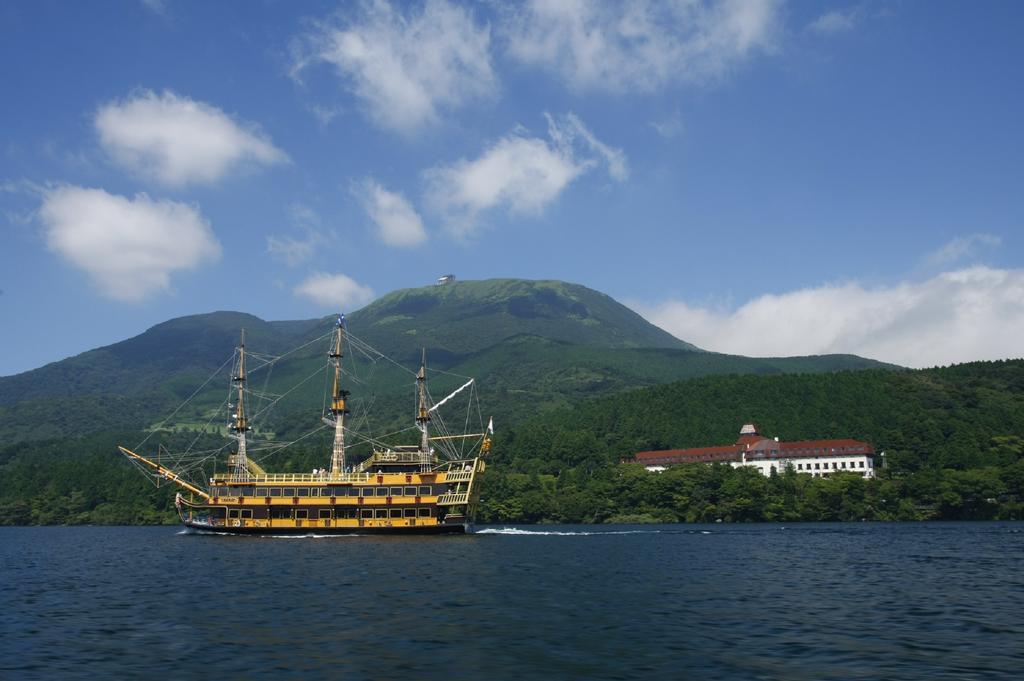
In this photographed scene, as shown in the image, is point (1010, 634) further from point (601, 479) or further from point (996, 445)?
point (996, 445)

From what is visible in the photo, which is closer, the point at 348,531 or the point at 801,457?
the point at 348,531

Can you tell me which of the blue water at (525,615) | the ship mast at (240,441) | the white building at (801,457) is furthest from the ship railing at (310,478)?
the white building at (801,457)

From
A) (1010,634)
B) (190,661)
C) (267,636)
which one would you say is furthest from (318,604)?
(1010,634)

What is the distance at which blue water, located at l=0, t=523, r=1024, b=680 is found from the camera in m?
27.2

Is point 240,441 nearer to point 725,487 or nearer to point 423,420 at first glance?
point 423,420

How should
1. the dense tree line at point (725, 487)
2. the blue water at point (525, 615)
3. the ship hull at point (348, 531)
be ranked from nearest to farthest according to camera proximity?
the blue water at point (525, 615) < the ship hull at point (348, 531) < the dense tree line at point (725, 487)

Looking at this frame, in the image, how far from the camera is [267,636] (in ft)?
108

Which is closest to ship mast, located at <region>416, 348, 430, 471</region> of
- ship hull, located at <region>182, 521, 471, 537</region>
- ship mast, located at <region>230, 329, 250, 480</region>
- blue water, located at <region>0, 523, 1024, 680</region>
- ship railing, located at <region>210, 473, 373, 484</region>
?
ship railing, located at <region>210, 473, 373, 484</region>

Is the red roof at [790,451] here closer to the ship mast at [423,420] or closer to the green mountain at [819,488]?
the green mountain at [819,488]

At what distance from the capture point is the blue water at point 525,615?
27.2 meters

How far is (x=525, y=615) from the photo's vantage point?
37.8 meters

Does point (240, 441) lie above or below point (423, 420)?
below

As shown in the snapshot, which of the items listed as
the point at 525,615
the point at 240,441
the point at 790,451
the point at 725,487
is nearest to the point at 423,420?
the point at 240,441

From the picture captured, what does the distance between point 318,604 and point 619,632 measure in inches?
610
